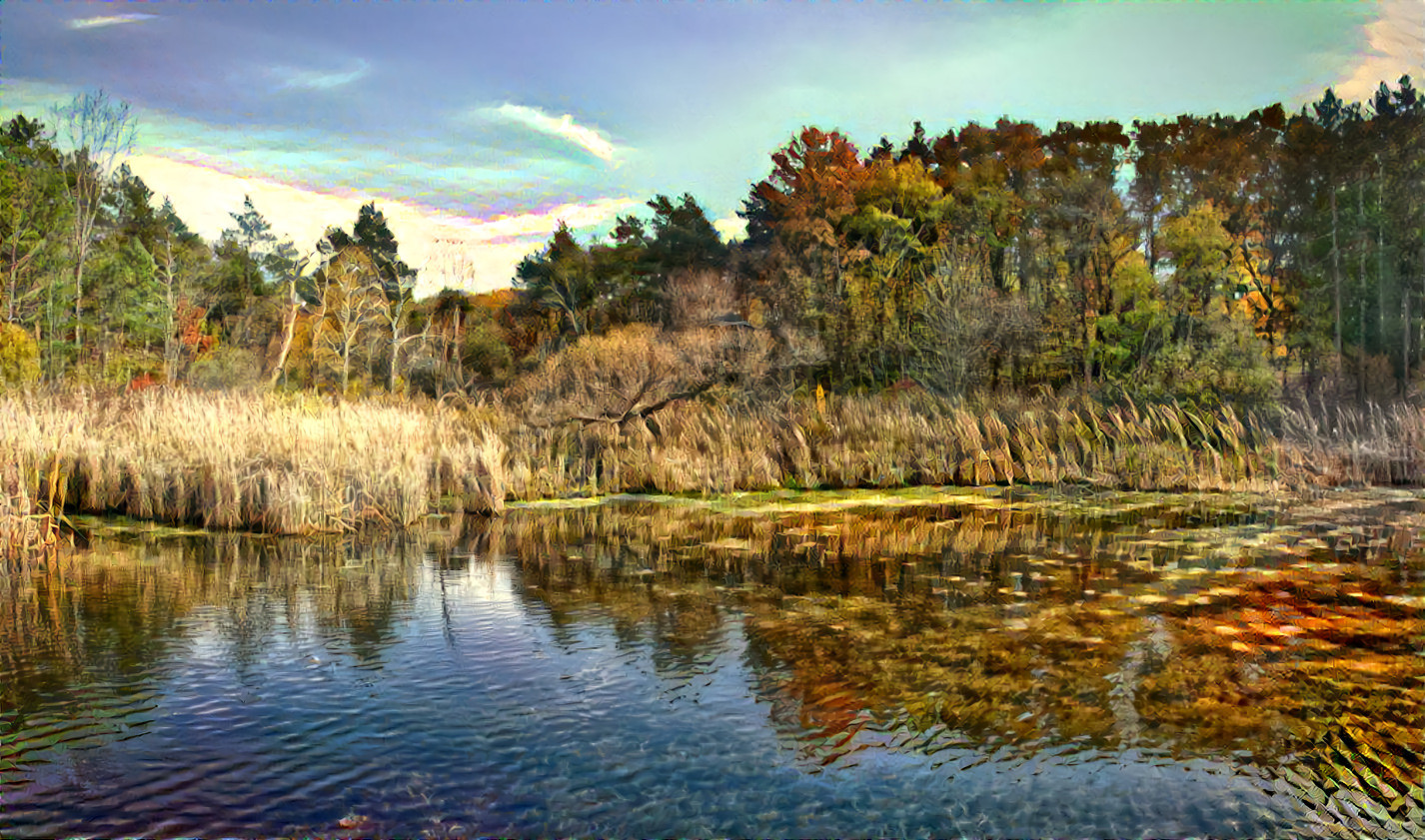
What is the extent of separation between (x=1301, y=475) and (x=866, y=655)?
11358mm

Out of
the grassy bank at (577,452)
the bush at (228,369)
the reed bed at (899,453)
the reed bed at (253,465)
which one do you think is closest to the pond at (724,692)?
the reed bed at (253,465)

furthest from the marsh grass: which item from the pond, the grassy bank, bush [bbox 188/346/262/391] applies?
bush [bbox 188/346/262/391]

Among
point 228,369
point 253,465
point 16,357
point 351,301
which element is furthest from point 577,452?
point 351,301

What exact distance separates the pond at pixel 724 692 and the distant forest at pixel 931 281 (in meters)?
14.7

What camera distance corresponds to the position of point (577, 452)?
651 inches

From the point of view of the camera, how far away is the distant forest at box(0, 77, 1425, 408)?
27750 mm

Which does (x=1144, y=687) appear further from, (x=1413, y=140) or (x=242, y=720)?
(x=1413, y=140)

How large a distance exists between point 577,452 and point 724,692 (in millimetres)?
11360

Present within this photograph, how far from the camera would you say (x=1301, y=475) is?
14453 mm

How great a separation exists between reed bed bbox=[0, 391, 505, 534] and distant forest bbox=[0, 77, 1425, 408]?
10.1 meters

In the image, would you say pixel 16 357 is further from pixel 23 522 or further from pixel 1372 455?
pixel 1372 455

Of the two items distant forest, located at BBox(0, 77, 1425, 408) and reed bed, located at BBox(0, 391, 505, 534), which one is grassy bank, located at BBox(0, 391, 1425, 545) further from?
distant forest, located at BBox(0, 77, 1425, 408)

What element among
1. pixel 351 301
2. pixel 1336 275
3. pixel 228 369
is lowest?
pixel 228 369

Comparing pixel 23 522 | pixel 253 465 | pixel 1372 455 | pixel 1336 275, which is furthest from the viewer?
pixel 1336 275
